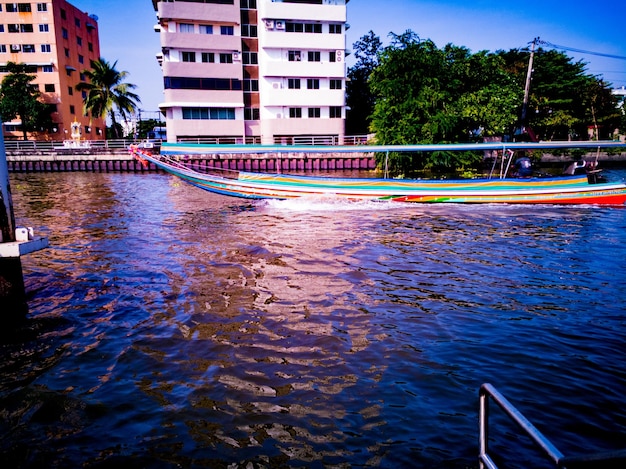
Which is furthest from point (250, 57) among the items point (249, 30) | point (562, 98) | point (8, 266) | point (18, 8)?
point (8, 266)

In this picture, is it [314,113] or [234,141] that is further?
[314,113]

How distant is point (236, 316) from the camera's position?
23.4 ft

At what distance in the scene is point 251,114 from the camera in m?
44.5

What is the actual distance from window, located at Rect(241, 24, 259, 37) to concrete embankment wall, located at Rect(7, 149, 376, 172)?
43.6 ft

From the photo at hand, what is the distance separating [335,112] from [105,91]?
24.4 meters

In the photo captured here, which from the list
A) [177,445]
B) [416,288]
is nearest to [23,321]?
[177,445]

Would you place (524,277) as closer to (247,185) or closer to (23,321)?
(23,321)

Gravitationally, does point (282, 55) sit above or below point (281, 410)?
above

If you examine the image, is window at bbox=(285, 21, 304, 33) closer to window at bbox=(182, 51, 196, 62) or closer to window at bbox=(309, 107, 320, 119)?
window at bbox=(309, 107, 320, 119)

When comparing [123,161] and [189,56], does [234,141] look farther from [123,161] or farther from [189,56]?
[123,161]

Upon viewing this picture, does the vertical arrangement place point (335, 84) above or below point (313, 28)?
below

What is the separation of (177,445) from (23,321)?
4.33 m

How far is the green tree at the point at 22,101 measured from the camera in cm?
4553

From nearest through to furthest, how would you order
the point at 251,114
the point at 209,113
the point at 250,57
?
the point at 209,113 → the point at 250,57 → the point at 251,114
